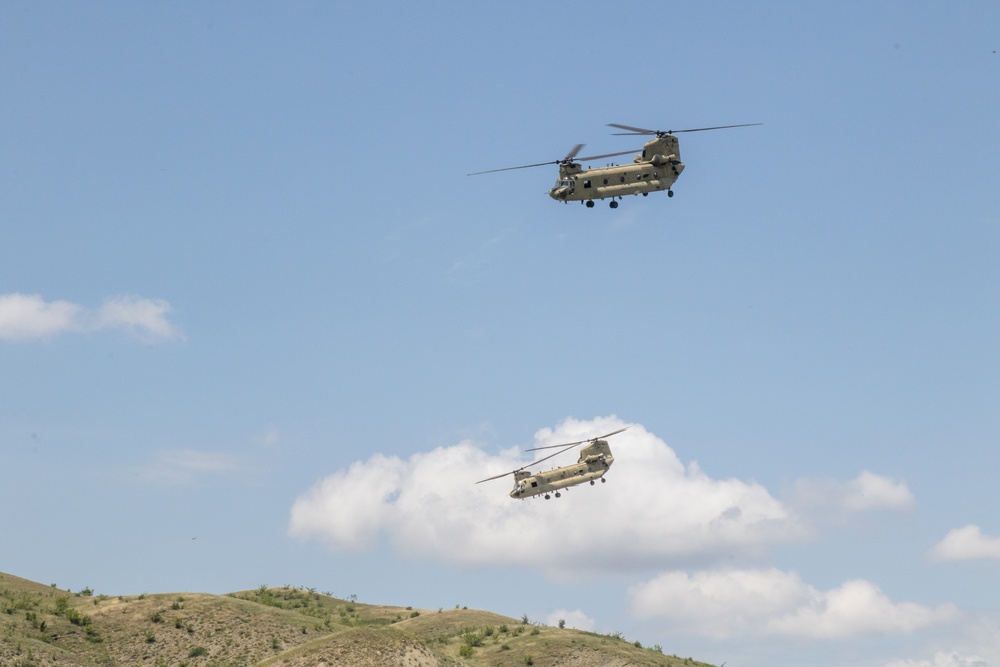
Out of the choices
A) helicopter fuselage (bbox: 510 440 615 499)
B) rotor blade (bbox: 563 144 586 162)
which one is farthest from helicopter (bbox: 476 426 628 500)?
rotor blade (bbox: 563 144 586 162)

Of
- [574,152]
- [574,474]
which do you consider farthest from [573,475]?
[574,152]

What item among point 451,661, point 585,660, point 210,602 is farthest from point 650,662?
point 210,602

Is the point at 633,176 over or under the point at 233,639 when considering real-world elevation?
over

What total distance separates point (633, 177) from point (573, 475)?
41285 millimetres

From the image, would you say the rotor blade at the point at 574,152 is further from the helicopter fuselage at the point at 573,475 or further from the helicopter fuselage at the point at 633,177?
the helicopter fuselage at the point at 573,475

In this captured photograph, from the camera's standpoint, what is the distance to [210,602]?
111312 mm

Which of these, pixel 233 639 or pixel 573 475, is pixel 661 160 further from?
pixel 233 639

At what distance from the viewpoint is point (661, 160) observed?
328 ft

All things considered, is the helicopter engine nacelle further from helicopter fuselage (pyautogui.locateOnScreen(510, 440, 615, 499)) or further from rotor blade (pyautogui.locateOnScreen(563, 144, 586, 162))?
helicopter fuselage (pyautogui.locateOnScreen(510, 440, 615, 499))

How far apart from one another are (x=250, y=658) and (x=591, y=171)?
49.8 meters

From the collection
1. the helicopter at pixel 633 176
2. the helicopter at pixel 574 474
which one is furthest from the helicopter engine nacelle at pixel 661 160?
the helicopter at pixel 574 474

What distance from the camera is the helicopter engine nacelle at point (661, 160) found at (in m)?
100

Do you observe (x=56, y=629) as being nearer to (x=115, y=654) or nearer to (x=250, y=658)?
(x=115, y=654)

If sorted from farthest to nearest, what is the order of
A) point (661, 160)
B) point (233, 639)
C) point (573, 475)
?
point (573, 475), point (233, 639), point (661, 160)
